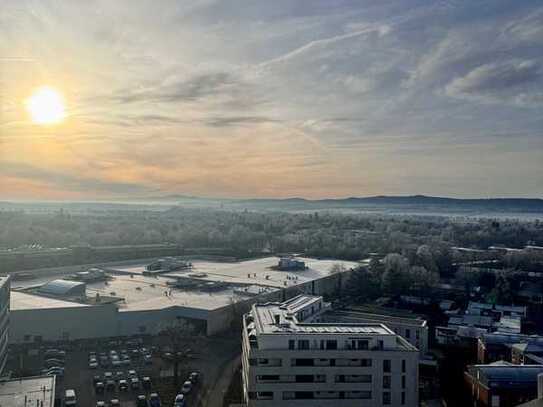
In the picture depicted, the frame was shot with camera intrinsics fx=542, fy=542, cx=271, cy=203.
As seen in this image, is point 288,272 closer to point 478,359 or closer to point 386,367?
point 478,359

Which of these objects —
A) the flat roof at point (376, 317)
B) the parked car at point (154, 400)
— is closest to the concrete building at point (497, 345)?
the flat roof at point (376, 317)

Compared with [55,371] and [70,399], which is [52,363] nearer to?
[55,371]

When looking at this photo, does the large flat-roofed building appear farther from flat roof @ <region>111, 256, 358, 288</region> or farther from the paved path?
flat roof @ <region>111, 256, 358, 288</region>

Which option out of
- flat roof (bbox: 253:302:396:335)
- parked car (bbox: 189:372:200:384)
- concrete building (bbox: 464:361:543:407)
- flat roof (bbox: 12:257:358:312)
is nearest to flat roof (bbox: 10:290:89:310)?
flat roof (bbox: 12:257:358:312)

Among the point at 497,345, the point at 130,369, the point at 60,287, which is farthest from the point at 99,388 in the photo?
the point at 497,345

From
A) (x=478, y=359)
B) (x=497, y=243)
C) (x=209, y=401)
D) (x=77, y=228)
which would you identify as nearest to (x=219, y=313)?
(x=209, y=401)

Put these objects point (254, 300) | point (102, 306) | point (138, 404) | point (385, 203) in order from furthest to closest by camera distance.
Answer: point (385, 203), point (254, 300), point (102, 306), point (138, 404)

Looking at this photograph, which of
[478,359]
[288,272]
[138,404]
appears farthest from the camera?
[288,272]
